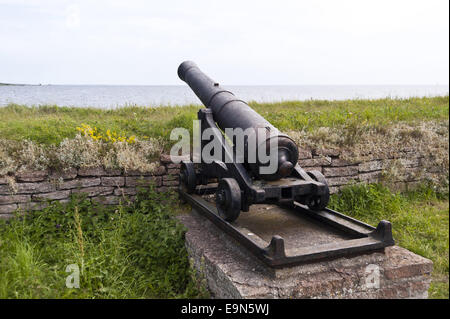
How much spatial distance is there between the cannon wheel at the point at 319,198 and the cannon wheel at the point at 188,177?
1.57 m

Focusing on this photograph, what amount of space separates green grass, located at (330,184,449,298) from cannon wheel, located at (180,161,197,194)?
2.19 metres

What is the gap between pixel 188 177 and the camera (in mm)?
5270

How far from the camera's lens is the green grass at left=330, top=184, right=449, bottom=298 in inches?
182

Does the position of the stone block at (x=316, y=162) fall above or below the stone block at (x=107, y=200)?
above

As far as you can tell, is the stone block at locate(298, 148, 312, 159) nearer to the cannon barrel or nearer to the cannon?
the cannon

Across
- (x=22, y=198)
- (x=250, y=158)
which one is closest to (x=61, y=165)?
(x=22, y=198)

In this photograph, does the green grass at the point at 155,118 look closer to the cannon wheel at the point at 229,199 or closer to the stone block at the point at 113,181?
the stone block at the point at 113,181

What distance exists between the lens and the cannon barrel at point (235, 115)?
398 cm

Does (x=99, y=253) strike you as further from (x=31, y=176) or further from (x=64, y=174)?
(x=31, y=176)

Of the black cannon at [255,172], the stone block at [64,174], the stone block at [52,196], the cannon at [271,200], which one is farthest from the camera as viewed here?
the stone block at [64,174]

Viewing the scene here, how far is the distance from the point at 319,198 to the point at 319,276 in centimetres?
106

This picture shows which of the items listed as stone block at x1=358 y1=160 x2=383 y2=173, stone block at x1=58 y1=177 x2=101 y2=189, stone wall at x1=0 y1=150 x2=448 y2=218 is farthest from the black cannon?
stone block at x1=358 y1=160 x2=383 y2=173

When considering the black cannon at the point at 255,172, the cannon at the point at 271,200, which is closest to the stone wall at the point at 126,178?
the cannon at the point at 271,200

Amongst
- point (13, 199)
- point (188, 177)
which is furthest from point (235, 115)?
point (13, 199)
